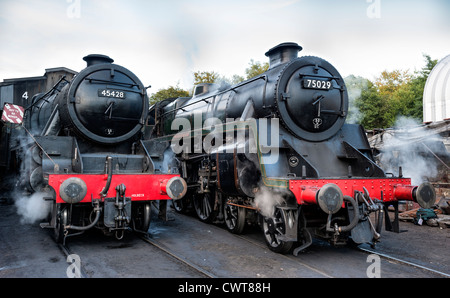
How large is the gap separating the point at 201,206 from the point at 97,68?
3.87m

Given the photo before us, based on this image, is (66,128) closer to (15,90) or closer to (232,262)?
(232,262)

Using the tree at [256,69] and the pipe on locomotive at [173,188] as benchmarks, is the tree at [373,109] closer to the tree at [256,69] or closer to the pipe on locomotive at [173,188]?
the tree at [256,69]

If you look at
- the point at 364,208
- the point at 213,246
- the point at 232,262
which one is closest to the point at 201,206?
the point at 213,246

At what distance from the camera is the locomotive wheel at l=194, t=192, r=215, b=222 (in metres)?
7.39

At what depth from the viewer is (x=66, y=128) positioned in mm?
5914

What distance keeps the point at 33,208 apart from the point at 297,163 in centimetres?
602

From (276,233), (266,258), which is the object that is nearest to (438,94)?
(276,233)

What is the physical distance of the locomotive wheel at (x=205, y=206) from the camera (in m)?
7.39

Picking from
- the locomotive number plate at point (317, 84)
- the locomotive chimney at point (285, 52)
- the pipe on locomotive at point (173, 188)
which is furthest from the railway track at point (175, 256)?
the locomotive chimney at point (285, 52)

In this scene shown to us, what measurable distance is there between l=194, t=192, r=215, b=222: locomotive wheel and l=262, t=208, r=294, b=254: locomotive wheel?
7.72 feet

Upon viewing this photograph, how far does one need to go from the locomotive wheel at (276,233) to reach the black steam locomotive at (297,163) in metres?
0.02

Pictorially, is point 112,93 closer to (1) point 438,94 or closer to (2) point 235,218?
(2) point 235,218

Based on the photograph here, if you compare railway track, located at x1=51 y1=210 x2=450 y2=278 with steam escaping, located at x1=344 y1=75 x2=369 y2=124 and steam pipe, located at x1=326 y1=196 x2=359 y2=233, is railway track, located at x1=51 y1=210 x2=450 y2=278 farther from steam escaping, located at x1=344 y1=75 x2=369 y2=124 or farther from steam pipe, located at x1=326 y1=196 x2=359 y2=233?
steam escaping, located at x1=344 y1=75 x2=369 y2=124
